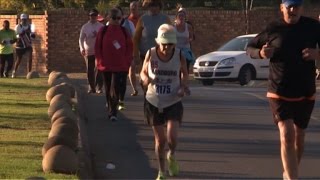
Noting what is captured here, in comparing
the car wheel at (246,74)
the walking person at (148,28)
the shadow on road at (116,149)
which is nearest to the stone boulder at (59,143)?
the shadow on road at (116,149)

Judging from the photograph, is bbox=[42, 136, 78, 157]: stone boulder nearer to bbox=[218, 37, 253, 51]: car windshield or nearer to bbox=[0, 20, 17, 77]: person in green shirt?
bbox=[0, 20, 17, 77]: person in green shirt

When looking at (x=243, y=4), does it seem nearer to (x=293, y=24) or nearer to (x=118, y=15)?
(x=118, y=15)

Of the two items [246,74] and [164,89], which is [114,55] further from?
[246,74]

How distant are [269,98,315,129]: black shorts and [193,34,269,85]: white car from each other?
57.9 ft

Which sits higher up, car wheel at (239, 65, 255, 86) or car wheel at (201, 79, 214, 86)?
car wheel at (239, 65, 255, 86)

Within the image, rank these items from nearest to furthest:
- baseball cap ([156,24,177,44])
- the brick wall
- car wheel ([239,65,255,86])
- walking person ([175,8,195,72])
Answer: baseball cap ([156,24,177,44]) → walking person ([175,8,195,72]) → car wheel ([239,65,255,86]) → the brick wall

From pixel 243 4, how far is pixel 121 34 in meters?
23.7

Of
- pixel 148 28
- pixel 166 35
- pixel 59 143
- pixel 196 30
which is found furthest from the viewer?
pixel 196 30

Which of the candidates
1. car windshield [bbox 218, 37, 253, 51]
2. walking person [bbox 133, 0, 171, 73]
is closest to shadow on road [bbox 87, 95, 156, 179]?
walking person [bbox 133, 0, 171, 73]

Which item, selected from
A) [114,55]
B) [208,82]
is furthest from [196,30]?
[114,55]

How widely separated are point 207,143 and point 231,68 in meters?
13.7

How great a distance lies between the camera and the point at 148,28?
15.0m

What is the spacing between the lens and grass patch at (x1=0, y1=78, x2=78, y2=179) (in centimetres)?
1016

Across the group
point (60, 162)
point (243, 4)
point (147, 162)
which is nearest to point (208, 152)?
point (147, 162)
